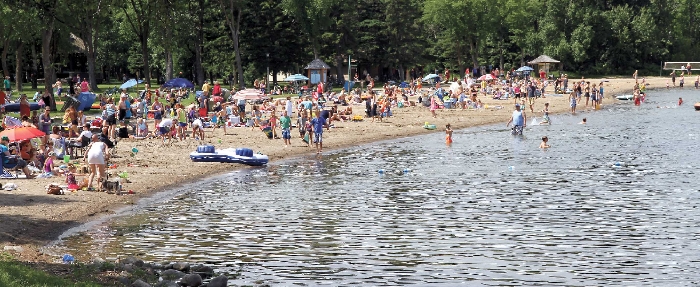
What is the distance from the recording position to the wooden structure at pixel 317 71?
222 ft

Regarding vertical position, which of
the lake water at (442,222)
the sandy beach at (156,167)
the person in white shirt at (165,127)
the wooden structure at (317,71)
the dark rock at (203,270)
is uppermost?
the wooden structure at (317,71)

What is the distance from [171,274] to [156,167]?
47.4 feet

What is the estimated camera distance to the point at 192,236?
19625 mm

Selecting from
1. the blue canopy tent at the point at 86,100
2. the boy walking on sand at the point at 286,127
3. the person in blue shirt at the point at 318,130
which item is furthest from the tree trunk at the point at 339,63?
the person in blue shirt at the point at 318,130

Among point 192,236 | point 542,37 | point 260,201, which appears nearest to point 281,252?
point 192,236

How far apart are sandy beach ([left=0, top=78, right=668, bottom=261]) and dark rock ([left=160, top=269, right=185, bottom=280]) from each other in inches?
92.1

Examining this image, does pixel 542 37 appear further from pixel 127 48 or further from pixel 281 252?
pixel 281 252

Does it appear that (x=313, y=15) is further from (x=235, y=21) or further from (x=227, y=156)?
(x=227, y=156)

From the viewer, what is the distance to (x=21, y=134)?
79.6 ft

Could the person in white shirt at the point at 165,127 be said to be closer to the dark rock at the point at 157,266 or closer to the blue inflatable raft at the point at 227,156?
the blue inflatable raft at the point at 227,156

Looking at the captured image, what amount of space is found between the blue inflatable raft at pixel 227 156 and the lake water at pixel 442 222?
84 cm

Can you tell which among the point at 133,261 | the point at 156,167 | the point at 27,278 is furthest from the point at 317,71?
the point at 27,278

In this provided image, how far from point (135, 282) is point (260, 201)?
1049 cm

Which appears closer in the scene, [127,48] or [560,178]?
[560,178]
